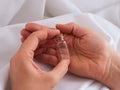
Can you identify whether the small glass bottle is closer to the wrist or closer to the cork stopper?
the cork stopper

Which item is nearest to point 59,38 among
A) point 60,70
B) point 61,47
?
point 61,47

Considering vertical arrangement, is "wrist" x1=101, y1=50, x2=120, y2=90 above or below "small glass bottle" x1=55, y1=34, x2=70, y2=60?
below

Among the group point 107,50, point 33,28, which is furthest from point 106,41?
point 33,28

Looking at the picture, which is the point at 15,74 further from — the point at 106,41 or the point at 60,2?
the point at 60,2

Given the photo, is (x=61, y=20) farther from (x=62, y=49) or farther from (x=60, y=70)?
(x=60, y=70)

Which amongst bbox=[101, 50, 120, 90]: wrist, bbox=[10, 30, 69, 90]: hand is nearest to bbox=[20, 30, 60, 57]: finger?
bbox=[10, 30, 69, 90]: hand
